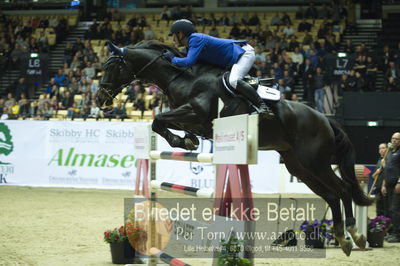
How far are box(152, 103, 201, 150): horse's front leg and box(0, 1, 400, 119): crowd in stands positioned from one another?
10.9 metres

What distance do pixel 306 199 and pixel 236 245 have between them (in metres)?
9.69

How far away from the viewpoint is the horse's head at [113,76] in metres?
7.06

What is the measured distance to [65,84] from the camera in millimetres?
22484

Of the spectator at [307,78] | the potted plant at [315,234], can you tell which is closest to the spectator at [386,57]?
the spectator at [307,78]

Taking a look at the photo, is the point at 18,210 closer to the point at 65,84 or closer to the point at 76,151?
the point at 76,151

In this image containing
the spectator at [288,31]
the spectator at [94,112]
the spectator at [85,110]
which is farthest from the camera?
the spectator at [288,31]

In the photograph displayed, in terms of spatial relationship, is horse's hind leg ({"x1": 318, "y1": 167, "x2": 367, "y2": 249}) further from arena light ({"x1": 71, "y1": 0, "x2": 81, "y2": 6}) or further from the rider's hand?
arena light ({"x1": 71, "y1": 0, "x2": 81, "y2": 6})

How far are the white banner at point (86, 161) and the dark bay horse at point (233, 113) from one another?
781 cm

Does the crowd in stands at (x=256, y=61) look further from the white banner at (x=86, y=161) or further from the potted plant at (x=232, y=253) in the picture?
the potted plant at (x=232, y=253)

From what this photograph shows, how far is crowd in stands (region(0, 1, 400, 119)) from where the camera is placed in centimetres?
1797

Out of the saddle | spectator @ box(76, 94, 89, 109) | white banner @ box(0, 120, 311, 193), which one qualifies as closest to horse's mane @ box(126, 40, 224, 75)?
the saddle

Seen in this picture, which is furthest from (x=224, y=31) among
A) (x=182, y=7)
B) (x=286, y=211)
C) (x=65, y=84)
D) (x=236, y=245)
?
(x=236, y=245)

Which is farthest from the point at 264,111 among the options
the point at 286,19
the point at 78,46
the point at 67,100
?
the point at 78,46

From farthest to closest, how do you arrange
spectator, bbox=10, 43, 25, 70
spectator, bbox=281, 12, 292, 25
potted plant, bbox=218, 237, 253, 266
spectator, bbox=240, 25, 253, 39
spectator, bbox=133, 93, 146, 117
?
1. spectator, bbox=10, 43, 25, 70
2. spectator, bbox=281, 12, 292, 25
3. spectator, bbox=240, 25, 253, 39
4. spectator, bbox=133, 93, 146, 117
5. potted plant, bbox=218, 237, 253, 266
